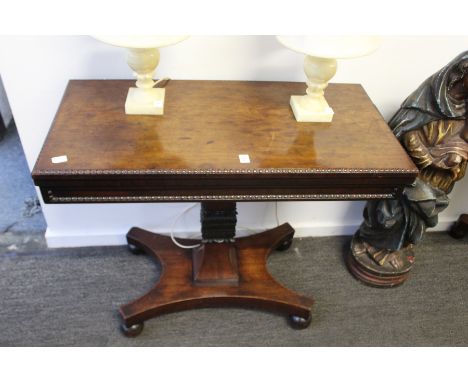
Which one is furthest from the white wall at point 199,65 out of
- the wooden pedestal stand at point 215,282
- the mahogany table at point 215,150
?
the wooden pedestal stand at point 215,282

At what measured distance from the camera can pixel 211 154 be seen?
110 cm

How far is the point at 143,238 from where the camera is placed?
5.60 ft

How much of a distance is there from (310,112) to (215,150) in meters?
0.32

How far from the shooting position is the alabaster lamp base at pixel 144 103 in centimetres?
120

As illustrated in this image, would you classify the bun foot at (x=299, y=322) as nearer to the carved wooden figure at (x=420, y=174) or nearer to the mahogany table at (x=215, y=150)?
the carved wooden figure at (x=420, y=174)

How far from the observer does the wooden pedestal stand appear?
146cm

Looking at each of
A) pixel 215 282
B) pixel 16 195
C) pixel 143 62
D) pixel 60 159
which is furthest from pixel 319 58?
pixel 16 195

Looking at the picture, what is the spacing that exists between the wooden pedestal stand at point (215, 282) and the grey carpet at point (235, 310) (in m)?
0.06

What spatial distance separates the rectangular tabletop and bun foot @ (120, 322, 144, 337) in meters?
0.57

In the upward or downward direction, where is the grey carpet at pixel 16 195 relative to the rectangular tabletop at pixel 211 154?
downward

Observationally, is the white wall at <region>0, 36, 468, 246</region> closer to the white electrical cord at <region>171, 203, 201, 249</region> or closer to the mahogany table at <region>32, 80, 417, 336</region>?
the mahogany table at <region>32, 80, 417, 336</region>

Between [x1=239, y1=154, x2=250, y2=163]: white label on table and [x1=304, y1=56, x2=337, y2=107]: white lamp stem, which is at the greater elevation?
[x1=304, y1=56, x2=337, y2=107]: white lamp stem

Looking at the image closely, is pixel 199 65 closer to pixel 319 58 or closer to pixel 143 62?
pixel 143 62

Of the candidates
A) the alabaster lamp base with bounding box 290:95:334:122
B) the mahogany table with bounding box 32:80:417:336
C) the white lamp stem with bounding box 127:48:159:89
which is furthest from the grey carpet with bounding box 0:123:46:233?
the alabaster lamp base with bounding box 290:95:334:122
